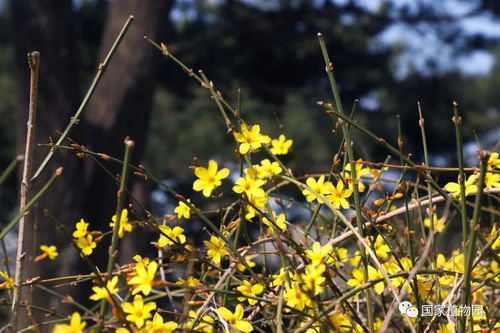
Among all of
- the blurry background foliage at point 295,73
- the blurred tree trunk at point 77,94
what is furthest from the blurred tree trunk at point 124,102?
the blurry background foliage at point 295,73

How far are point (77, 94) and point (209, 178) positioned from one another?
9.24ft

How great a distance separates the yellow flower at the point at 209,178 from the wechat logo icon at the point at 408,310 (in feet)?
1.12

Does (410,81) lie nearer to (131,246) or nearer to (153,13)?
(131,246)

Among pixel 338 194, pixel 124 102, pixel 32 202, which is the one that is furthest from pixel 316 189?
pixel 124 102

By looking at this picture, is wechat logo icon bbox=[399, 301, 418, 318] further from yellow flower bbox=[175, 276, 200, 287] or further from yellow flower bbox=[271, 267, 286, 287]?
yellow flower bbox=[175, 276, 200, 287]

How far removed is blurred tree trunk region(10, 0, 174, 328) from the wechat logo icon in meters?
2.55

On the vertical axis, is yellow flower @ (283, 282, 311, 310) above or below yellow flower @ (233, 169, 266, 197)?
below

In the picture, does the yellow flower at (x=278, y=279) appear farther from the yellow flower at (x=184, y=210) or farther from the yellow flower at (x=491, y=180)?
the yellow flower at (x=491, y=180)

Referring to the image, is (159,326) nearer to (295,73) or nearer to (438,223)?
(438,223)

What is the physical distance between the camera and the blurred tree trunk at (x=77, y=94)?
11.9 ft

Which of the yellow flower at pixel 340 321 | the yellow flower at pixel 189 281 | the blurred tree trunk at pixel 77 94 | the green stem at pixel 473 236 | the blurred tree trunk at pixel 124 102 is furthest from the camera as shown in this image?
the blurred tree trunk at pixel 124 102

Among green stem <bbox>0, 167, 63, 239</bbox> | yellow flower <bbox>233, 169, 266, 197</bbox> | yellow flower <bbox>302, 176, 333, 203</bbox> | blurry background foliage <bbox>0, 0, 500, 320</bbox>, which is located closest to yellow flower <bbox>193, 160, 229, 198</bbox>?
yellow flower <bbox>233, 169, 266, 197</bbox>

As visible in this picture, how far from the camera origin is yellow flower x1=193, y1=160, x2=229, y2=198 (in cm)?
115

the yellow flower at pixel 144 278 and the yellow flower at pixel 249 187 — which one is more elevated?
the yellow flower at pixel 249 187
